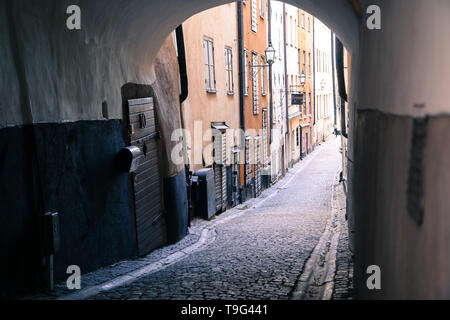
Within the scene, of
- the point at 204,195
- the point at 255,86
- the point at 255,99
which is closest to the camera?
the point at 204,195

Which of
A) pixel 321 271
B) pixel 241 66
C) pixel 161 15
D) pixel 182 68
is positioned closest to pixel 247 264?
pixel 321 271

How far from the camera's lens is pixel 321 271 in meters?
7.24

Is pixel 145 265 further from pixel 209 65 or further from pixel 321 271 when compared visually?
pixel 209 65

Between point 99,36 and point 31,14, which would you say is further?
point 99,36

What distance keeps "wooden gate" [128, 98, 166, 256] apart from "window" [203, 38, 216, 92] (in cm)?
593

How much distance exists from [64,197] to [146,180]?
10.3ft

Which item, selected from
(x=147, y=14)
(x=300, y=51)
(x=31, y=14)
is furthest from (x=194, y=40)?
(x=300, y=51)

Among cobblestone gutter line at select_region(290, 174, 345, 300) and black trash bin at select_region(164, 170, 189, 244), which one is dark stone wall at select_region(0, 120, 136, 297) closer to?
black trash bin at select_region(164, 170, 189, 244)

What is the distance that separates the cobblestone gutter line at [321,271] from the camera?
590cm

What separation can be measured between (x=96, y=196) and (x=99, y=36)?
211cm

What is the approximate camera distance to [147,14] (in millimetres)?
8742

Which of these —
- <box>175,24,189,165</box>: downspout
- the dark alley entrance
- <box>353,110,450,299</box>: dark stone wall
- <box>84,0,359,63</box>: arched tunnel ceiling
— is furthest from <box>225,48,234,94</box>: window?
<box>353,110,450,299</box>: dark stone wall

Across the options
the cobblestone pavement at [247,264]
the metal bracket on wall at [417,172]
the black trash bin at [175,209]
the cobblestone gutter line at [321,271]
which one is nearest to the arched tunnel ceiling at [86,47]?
→ the black trash bin at [175,209]
